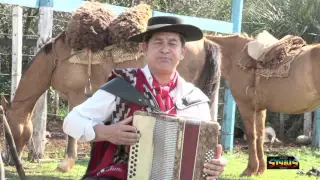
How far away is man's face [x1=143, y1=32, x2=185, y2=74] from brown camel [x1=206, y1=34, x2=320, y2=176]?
4.38m

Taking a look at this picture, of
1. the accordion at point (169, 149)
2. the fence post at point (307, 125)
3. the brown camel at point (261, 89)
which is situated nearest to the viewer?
the accordion at point (169, 149)

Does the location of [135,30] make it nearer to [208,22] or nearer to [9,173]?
[9,173]

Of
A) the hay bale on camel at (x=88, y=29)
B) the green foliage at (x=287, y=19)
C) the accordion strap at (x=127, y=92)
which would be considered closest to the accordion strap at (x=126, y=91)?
the accordion strap at (x=127, y=92)

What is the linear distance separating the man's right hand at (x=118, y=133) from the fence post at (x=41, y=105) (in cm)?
469

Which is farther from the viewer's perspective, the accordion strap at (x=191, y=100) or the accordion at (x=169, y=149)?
the accordion strap at (x=191, y=100)

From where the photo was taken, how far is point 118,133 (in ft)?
9.59

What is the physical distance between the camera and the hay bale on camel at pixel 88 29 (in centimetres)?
646

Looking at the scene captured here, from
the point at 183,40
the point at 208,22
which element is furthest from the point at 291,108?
the point at 183,40

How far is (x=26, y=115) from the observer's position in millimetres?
6863

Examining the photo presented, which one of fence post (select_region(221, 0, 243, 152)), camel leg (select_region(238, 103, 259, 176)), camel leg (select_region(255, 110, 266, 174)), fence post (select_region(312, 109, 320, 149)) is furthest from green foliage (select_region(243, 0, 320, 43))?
camel leg (select_region(238, 103, 259, 176))

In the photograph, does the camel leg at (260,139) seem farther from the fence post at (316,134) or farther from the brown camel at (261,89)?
the fence post at (316,134)

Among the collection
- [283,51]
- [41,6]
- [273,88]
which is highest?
[41,6]

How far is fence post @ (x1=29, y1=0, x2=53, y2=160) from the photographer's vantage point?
7.49m

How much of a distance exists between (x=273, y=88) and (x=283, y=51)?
1.74ft
